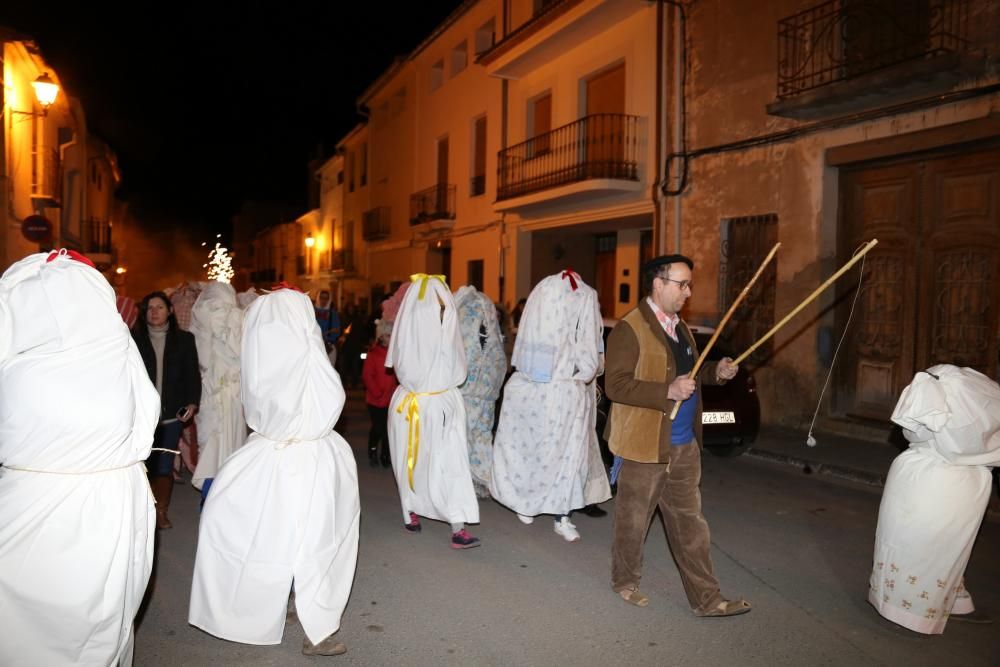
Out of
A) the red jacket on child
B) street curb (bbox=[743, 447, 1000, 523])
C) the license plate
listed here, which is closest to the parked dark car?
the license plate

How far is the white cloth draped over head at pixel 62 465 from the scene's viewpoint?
2914mm

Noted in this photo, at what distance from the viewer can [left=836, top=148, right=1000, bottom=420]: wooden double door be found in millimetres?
9133

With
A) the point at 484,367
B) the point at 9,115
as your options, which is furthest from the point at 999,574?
the point at 9,115

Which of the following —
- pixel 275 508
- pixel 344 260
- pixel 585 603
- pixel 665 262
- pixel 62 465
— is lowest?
pixel 585 603

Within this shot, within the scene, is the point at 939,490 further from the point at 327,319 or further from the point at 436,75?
the point at 436,75

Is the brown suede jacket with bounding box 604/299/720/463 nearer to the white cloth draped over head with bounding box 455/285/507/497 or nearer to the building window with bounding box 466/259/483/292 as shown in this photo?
the white cloth draped over head with bounding box 455/285/507/497

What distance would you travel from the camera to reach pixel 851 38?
1065cm

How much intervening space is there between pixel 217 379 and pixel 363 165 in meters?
27.2

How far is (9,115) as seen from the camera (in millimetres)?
17391

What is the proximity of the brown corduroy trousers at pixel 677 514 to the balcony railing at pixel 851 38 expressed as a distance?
7.00m

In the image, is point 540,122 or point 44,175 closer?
point 540,122

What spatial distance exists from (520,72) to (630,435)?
15866 mm

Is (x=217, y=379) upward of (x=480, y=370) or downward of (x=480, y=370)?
downward

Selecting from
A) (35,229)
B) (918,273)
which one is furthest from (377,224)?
(918,273)
